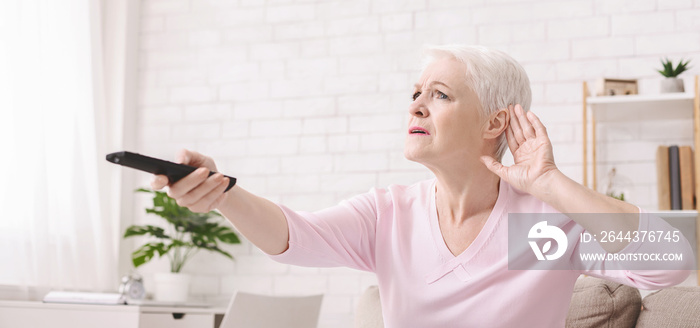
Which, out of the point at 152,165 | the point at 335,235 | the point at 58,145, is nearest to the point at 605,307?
the point at 335,235

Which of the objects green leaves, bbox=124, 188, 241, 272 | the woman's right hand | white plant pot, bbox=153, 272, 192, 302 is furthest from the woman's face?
white plant pot, bbox=153, 272, 192, 302

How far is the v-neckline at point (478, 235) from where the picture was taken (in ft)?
5.76

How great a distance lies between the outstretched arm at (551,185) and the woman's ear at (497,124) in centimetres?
9

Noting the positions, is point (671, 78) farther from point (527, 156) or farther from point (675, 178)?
point (527, 156)

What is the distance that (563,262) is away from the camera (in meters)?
1.73

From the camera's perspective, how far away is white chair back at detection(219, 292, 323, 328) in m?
2.59

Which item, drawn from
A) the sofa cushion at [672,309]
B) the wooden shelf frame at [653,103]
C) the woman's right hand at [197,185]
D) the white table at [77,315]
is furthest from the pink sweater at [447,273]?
the white table at [77,315]

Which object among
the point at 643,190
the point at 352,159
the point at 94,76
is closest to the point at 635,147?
the point at 643,190

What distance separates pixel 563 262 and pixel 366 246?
458mm

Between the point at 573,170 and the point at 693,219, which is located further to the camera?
the point at 573,170

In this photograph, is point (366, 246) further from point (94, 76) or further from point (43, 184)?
point (94, 76)

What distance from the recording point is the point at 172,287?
Result: 3.58 meters

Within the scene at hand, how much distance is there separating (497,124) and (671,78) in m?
1.52

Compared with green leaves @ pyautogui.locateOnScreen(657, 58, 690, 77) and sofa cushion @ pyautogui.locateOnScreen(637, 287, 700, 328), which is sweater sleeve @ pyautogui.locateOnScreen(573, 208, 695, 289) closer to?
sofa cushion @ pyautogui.locateOnScreen(637, 287, 700, 328)
